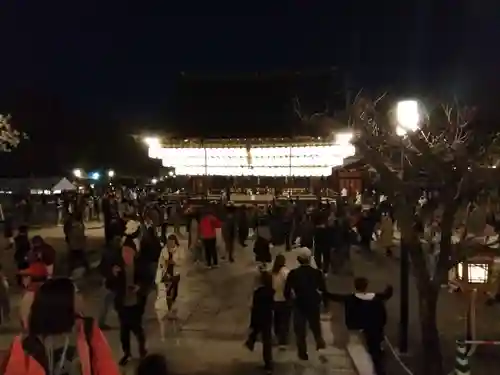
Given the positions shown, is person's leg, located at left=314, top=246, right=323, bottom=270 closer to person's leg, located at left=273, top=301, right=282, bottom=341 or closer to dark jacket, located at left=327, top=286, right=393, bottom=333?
person's leg, located at left=273, top=301, right=282, bottom=341

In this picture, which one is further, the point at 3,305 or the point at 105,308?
the point at 3,305

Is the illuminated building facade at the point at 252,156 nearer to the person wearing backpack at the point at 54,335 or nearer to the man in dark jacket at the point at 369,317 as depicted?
the man in dark jacket at the point at 369,317

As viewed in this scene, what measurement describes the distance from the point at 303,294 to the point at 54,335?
14.8 feet

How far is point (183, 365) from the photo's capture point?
8680mm

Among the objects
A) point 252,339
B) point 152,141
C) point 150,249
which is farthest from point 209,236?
point 252,339

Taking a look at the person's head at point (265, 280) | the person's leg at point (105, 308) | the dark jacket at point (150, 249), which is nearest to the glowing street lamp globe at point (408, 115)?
the person's head at point (265, 280)

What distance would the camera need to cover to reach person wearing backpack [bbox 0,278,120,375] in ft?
15.6

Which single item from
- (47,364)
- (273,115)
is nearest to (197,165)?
(273,115)

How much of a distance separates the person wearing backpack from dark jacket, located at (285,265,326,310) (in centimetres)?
419

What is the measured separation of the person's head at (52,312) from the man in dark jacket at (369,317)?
3.82 meters

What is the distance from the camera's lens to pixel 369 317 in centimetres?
753

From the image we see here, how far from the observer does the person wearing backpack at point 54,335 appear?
4.74 metres

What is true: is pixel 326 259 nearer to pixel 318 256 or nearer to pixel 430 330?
pixel 318 256

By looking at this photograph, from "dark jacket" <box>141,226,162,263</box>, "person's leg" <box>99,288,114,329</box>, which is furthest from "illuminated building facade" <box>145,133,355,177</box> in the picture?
"person's leg" <box>99,288,114,329</box>
